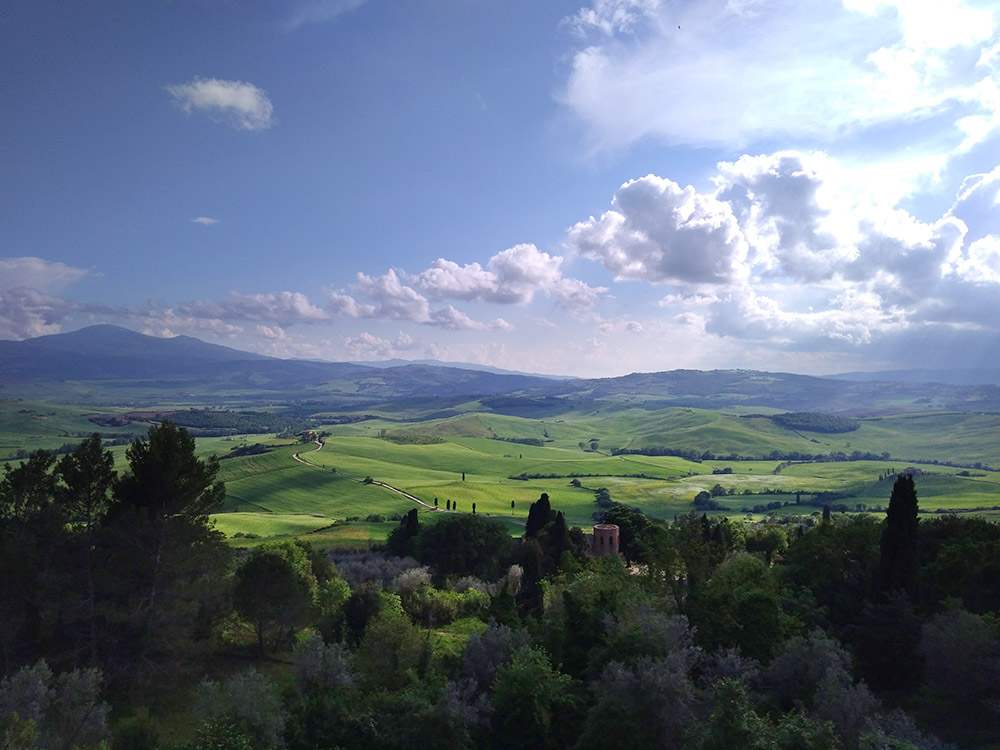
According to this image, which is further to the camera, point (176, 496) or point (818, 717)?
point (176, 496)

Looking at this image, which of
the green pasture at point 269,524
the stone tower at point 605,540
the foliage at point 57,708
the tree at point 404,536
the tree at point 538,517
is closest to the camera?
the foliage at point 57,708

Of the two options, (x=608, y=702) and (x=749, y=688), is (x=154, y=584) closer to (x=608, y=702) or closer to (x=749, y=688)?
(x=608, y=702)

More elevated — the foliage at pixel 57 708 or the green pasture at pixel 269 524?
the foliage at pixel 57 708

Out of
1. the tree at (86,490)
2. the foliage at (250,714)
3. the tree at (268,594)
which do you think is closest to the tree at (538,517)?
the tree at (268,594)

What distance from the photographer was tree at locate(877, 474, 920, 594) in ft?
160

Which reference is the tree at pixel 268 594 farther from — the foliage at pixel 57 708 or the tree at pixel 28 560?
the foliage at pixel 57 708

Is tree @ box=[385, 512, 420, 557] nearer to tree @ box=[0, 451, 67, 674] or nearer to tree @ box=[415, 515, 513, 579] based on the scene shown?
tree @ box=[415, 515, 513, 579]

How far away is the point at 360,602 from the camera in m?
57.6

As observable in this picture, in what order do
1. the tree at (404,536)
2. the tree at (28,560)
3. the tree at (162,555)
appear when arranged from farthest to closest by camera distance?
the tree at (404,536) < the tree at (162,555) < the tree at (28,560)

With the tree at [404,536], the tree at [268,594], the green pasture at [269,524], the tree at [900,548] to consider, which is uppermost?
the tree at [900,548]

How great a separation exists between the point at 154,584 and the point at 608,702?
126 feet

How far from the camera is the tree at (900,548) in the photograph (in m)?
48.7

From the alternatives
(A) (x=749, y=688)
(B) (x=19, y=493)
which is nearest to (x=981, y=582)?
(A) (x=749, y=688)

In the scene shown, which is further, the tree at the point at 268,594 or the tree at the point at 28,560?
the tree at the point at 268,594
